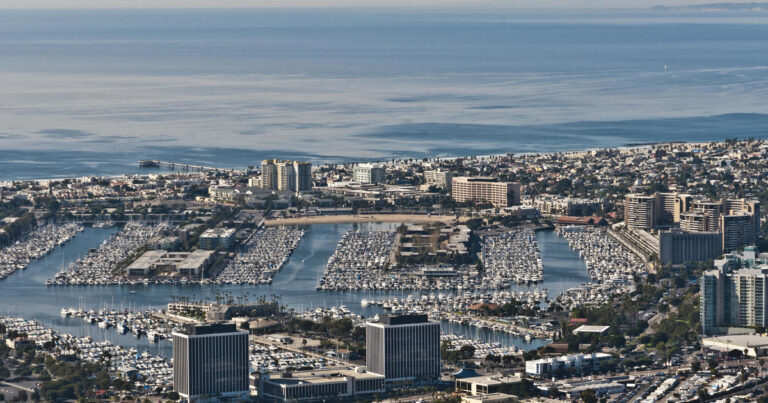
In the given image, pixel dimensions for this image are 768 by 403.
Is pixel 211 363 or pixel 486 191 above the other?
pixel 486 191

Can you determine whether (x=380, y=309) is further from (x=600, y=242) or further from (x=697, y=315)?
(x=600, y=242)

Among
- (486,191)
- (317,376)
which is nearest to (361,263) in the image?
(486,191)

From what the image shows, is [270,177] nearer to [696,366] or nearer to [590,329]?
[590,329]

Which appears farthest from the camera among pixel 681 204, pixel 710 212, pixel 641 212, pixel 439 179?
pixel 439 179

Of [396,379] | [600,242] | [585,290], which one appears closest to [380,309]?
[585,290]

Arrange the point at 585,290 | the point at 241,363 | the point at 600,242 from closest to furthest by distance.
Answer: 1. the point at 241,363
2. the point at 585,290
3. the point at 600,242

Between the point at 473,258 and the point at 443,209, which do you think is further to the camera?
the point at 443,209
